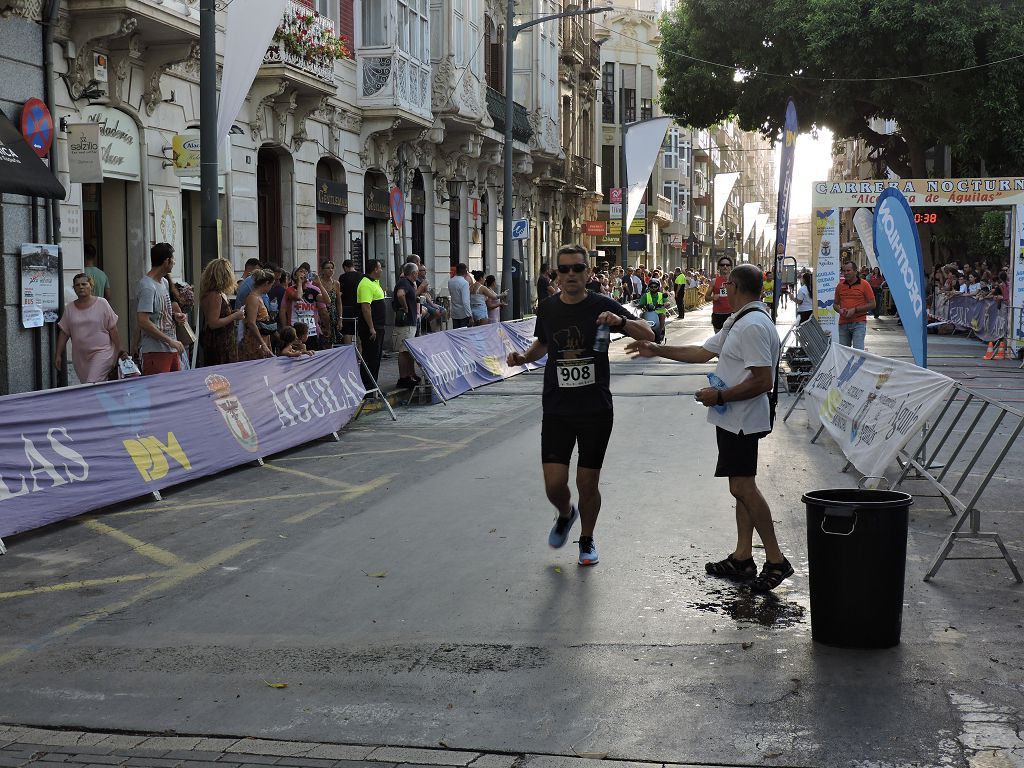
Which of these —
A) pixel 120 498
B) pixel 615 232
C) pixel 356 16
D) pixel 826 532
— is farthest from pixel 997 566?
pixel 615 232

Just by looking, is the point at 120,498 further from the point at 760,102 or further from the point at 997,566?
the point at 760,102

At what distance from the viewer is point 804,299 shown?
79.0 feet

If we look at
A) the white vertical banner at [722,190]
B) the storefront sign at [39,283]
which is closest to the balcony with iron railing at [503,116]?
the white vertical banner at [722,190]

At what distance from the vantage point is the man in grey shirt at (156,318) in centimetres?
1188

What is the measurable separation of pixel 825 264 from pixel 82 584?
1588 cm

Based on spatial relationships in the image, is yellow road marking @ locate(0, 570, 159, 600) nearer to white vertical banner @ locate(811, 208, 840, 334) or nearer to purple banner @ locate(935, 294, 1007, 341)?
white vertical banner @ locate(811, 208, 840, 334)

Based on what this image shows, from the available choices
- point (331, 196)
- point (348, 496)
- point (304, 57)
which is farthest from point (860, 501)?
point (331, 196)

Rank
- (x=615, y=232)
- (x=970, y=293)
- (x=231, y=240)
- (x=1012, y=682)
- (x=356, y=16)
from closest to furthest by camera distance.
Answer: (x=1012, y=682) < (x=231, y=240) < (x=356, y=16) < (x=970, y=293) < (x=615, y=232)

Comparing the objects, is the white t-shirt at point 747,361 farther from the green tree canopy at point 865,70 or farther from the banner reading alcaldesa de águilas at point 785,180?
the green tree canopy at point 865,70

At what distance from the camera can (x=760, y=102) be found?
38844 millimetres

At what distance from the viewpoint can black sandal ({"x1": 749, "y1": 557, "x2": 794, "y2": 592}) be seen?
21.5 ft

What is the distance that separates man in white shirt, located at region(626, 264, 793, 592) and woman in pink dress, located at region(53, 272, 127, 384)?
7055mm

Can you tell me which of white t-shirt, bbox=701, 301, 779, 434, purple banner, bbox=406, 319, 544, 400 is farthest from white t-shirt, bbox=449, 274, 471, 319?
white t-shirt, bbox=701, 301, 779, 434

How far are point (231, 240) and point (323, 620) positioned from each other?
1481 centimetres
